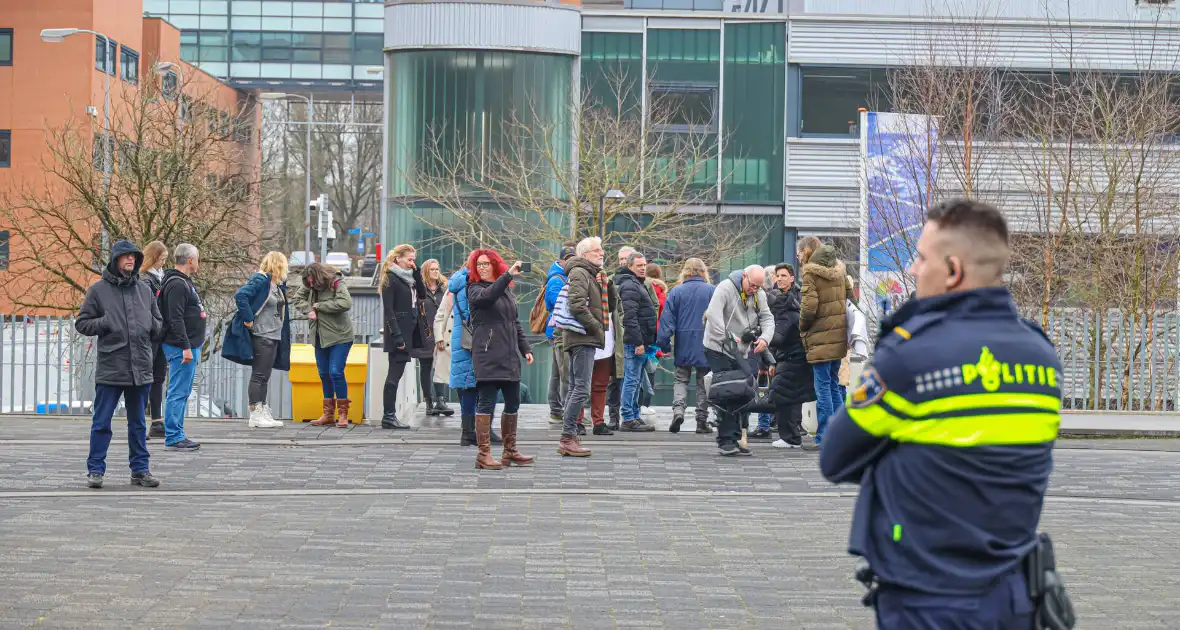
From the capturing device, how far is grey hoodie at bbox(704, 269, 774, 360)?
45.3 ft

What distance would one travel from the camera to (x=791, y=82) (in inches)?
1411

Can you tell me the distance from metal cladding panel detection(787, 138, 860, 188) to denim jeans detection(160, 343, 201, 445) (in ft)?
78.4

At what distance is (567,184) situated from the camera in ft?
104

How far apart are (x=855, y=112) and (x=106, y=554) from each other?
29496 mm

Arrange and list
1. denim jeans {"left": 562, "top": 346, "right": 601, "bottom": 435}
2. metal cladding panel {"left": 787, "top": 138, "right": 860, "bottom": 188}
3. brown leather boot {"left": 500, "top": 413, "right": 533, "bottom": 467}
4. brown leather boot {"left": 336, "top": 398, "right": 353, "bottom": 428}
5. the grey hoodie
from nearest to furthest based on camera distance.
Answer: brown leather boot {"left": 500, "top": 413, "right": 533, "bottom": 467}, denim jeans {"left": 562, "top": 346, "right": 601, "bottom": 435}, the grey hoodie, brown leather boot {"left": 336, "top": 398, "right": 353, "bottom": 428}, metal cladding panel {"left": 787, "top": 138, "right": 860, "bottom": 188}

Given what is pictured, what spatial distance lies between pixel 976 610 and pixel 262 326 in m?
12.3

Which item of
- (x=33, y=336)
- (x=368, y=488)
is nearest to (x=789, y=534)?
(x=368, y=488)

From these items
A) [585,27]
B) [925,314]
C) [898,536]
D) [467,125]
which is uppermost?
[585,27]

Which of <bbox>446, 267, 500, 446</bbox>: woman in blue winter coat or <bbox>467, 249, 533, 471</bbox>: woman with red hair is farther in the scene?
<bbox>446, 267, 500, 446</bbox>: woman in blue winter coat

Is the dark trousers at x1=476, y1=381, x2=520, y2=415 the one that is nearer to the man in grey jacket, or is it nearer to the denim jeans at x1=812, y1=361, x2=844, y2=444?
the man in grey jacket

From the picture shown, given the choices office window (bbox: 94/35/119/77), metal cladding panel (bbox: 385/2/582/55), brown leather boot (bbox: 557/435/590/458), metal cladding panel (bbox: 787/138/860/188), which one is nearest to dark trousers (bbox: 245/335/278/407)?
brown leather boot (bbox: 557/435/590/458)

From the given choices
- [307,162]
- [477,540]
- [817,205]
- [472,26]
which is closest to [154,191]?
[472,26]

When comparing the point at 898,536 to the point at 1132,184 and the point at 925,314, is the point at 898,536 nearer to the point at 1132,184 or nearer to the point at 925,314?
the point at 925,314

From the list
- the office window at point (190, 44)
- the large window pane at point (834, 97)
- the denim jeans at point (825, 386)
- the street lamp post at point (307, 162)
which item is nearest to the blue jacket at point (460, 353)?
the denim jeans at point (825, 386)
